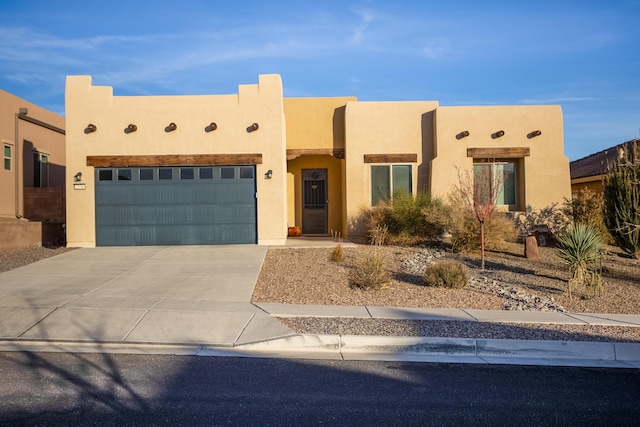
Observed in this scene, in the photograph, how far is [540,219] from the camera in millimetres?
18953

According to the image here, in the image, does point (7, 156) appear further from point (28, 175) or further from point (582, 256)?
point (582, 256)

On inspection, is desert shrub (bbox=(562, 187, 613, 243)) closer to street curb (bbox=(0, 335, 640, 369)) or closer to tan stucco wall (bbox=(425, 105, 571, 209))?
tan stucco wall (bbox=(425, 105, 571, 209))

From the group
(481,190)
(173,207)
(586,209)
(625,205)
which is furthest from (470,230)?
(173,207)

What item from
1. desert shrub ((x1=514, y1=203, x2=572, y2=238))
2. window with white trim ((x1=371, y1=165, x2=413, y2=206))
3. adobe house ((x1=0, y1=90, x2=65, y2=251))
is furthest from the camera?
window with white trim ((x1=371, y1=165, x2=413, y2=206))

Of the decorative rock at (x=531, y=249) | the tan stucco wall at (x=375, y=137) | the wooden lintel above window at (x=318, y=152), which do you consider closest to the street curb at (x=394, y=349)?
the decorative rock at (x=531, y=249)

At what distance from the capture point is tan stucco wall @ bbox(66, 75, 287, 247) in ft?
55.6

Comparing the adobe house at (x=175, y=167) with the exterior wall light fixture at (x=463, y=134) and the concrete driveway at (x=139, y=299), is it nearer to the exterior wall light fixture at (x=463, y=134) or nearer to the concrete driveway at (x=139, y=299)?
the concrete driveway at (x=139, y=299)

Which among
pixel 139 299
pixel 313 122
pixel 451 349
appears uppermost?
pixel 313 122

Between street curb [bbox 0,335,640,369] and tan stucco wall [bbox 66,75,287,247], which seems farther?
tan stucco wall [bbox 66,75,287,247]

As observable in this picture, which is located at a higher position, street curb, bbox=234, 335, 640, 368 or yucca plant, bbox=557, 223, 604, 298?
yucca plant, bbox=557, 223, 604, 298

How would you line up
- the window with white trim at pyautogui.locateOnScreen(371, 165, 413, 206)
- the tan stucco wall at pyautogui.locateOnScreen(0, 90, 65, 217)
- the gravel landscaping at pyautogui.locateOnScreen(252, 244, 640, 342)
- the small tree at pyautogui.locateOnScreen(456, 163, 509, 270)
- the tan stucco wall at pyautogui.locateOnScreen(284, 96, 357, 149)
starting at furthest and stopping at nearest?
the tan stucco wall at pyautogui.locateOnScreen(284, 96, 357, 149) < the tan stucco wall at pyautogui.locateOnScreen(0, 90, 65, 217) < the window with white trim at pyautogui.locateOnScreen(371, 165, 413, 206) < the small tree at pyautogui.locateOnScreen(456, 163, 509, 270) < the gravel landscaping at pyautogui.locateOnScreen(252, 244, 640, 342)

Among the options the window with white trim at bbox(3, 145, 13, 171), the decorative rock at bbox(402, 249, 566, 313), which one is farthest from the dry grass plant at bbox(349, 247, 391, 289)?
the window with white trim at bbox(3, 145, 13, 171)

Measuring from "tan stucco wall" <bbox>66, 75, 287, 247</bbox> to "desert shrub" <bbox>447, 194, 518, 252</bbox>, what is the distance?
5.03 m

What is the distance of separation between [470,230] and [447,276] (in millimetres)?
4246
